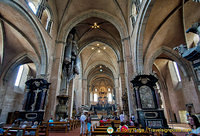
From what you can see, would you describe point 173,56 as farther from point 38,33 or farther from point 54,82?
point 38,33

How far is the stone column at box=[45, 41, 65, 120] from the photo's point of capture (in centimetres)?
950

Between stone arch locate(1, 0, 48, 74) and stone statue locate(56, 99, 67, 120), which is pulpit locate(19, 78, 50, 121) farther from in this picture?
stone statue locate(56, 99, 67, 120)

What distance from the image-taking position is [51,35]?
11.4m

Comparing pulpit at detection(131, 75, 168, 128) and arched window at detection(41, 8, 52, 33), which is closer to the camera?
pulpit at detection(131, 75, 168, 128)

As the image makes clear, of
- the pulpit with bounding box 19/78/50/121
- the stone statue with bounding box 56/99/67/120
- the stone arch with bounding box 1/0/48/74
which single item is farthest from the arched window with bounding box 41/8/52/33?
the stone statue with bounding box 56/99/67/120

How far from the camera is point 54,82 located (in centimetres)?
1039

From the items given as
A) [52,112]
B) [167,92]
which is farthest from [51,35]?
[167,92]

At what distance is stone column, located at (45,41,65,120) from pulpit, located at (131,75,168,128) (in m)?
7.10

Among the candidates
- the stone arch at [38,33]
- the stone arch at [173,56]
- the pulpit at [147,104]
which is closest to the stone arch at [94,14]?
the stone arch at [38,33]

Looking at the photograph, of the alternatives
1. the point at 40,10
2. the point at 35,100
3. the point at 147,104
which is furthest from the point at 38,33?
the point at 147,104

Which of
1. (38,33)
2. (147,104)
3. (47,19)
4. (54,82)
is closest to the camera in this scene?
(147,104)

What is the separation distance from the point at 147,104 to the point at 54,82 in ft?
27.0

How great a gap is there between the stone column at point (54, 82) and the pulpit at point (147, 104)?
7.10 m

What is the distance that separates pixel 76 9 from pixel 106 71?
22557 millimetres
